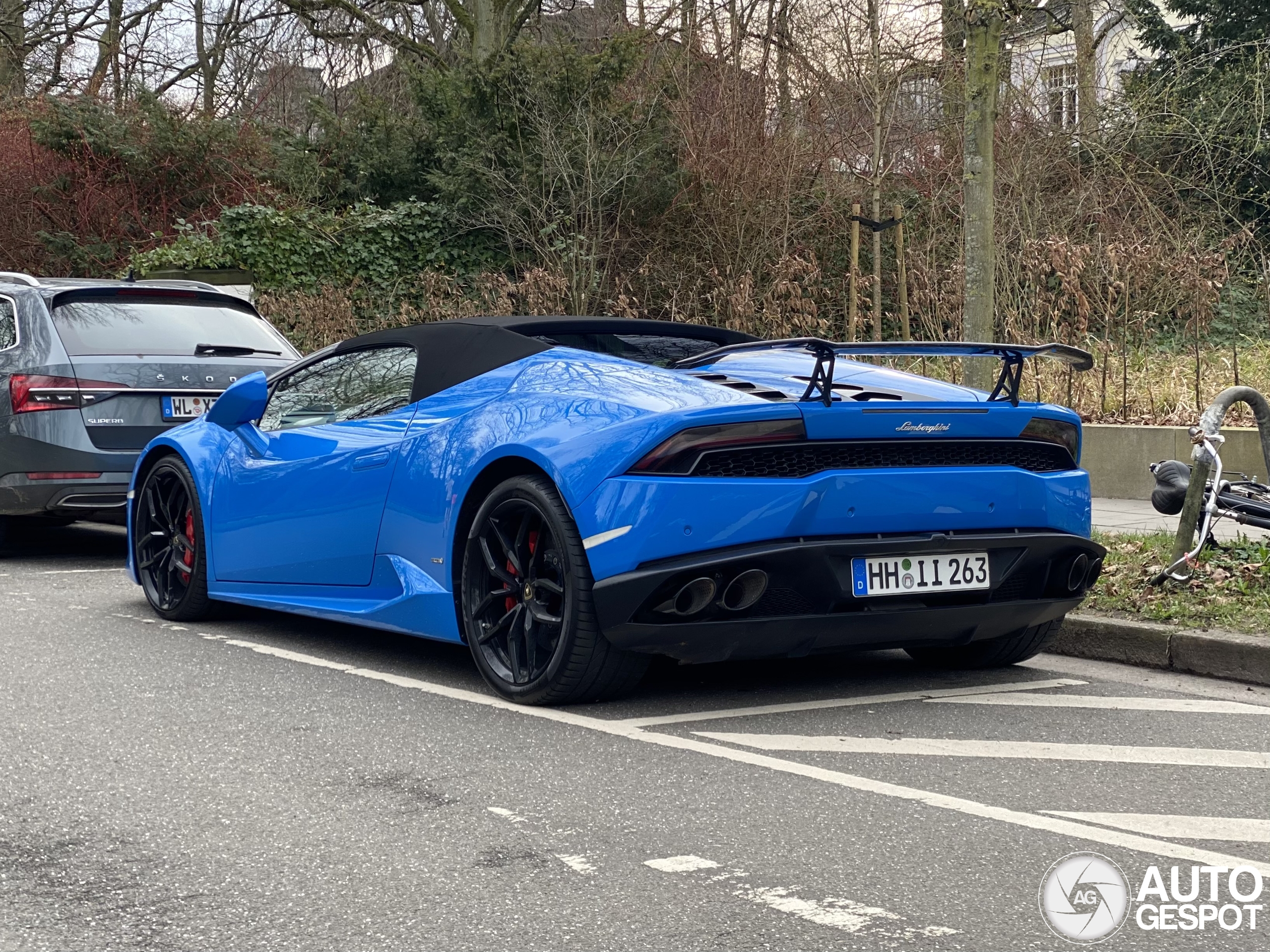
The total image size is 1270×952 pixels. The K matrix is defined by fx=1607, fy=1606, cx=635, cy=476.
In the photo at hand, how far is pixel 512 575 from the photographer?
532 cm

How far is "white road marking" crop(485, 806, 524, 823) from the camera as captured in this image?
4.02 meters

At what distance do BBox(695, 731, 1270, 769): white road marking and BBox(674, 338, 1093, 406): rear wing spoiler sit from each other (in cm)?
104

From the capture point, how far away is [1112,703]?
18.1 ft

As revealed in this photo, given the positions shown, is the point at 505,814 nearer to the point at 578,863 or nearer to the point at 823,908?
the point at 578,863

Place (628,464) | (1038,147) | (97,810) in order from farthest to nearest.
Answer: (1038,147) → (628,464) → (97,810)

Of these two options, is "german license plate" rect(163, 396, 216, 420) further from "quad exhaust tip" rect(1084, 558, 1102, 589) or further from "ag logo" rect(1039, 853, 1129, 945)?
"ag logo" rect(1039, 853, 1129, 945)

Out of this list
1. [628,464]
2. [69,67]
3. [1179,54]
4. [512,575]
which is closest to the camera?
[628,464]

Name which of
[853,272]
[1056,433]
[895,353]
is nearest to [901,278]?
[853,272]

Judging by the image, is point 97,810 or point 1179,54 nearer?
point 97,810

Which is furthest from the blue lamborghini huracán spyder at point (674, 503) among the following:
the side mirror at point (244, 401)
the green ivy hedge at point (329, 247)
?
the green ivy hedge at point (329, 247)

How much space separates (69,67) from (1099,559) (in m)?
28.9

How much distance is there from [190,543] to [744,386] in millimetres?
3201

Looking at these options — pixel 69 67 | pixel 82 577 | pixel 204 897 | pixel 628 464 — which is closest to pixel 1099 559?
pixel 628 464

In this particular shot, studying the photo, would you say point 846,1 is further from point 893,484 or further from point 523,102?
point 893,484
